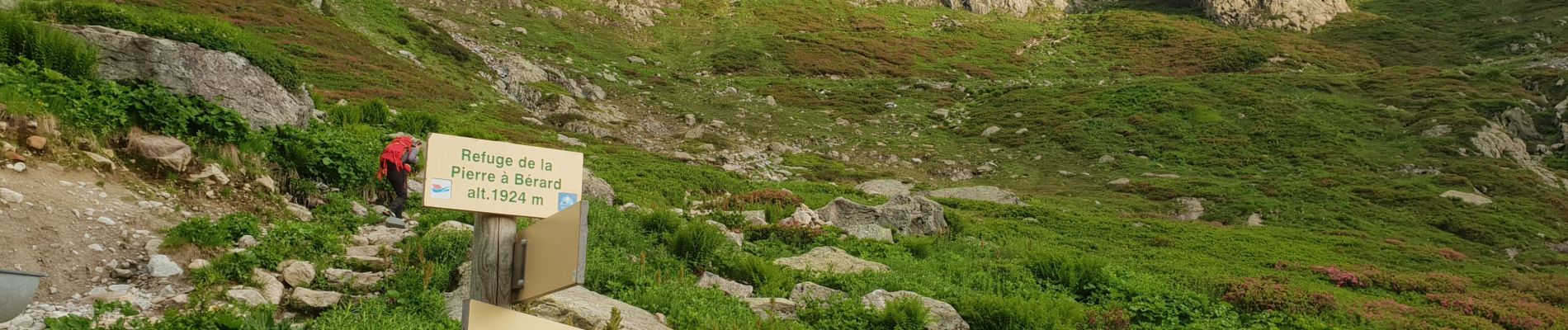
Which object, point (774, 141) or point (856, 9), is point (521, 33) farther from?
point (856, 9)

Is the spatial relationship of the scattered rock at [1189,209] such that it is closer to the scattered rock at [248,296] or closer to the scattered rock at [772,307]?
the scattered rock at [772,307]

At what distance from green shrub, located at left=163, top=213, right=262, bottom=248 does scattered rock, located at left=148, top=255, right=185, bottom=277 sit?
0.42 m

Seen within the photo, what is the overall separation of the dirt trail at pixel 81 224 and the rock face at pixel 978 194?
2060cm

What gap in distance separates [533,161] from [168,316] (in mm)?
4358

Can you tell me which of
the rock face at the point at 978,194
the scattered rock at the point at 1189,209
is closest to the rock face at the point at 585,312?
the rock face at the point at 978,194

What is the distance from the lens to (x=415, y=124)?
2055cm

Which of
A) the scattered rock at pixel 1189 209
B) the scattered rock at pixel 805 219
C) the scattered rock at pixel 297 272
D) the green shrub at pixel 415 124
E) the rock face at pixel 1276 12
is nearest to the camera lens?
the scattered rock at pixel 297 272

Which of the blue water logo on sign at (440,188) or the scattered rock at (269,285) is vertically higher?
the blue water logo on sign at (440,188)

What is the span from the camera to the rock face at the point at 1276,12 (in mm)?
77312

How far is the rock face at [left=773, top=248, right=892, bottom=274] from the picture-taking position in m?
12.1

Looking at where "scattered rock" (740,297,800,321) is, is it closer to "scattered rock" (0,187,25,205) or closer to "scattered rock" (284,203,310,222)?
"scattered rock" (284,203,310,222)

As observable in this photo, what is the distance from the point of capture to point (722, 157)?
30469 millimetres

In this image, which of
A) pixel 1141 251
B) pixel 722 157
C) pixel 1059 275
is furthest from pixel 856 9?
pixel 1059 275

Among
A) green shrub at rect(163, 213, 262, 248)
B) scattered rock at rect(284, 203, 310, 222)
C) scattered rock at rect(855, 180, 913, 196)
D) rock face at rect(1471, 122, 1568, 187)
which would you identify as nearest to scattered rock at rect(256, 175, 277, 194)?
scattered rock at rect(284, 203, 310, 222)
